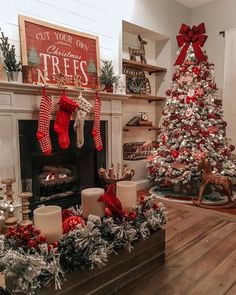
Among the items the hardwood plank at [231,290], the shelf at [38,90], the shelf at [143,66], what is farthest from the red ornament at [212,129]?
the hardwood plank at [231,290]

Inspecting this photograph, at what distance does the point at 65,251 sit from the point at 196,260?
104cm

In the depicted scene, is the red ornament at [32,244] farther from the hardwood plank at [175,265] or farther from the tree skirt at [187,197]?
the tree skirt at [187,197]

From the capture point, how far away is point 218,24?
417 centimetres

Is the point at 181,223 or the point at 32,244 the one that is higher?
the point at 32,244

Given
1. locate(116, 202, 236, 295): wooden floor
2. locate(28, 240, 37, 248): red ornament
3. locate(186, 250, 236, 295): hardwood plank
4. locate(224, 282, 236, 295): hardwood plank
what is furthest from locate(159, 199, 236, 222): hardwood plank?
locate(28, 240, 37, 248): red ornament

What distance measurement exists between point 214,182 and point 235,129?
1.35 m

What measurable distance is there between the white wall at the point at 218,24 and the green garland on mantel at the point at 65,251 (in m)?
3.43

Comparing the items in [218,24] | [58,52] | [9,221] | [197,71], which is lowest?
[9,221]

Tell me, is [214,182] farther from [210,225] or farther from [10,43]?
[10,43]

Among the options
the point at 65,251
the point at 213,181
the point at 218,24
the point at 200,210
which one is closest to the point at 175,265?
the point at 65,251

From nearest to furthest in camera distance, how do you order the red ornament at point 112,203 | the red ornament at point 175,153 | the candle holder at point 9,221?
the red ornament at point 112,203
the candle holder at point 9,221
the red ornament at point 175,153

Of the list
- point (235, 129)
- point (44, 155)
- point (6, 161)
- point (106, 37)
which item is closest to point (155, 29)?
point (106, 37)

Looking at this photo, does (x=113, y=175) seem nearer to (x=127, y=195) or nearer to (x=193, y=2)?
(x=127, y=195)

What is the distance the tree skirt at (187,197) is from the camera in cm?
329
